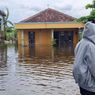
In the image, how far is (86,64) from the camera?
408cm

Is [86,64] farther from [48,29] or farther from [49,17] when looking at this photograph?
[49,17]

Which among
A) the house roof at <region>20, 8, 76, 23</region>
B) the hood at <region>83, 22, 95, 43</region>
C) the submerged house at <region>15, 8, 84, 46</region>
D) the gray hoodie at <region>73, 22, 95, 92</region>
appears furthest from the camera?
the house roof at <region>20, 8, 76, 23</region>

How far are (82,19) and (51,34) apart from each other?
15.9 metres

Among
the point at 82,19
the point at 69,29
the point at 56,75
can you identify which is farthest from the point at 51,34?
the point at 56,75

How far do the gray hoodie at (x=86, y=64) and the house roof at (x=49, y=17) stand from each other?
40829 millimetres

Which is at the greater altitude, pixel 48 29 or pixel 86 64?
pixel 86 64

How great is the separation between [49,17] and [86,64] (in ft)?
137

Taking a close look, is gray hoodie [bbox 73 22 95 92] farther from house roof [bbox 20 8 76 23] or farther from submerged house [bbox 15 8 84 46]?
house roof [bbox 20 8 76 23]

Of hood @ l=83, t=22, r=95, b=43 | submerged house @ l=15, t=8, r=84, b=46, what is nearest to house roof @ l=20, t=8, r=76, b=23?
submerged house @ l=15, t=8, r=84, b=46

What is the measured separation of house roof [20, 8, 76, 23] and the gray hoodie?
40.8m

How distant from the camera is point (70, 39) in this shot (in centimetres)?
4728

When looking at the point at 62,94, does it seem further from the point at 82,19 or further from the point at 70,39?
the point at 70,39

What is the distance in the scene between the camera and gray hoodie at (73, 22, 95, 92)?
4023 mm

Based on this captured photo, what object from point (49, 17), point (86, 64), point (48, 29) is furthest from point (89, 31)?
point (49, 17)
